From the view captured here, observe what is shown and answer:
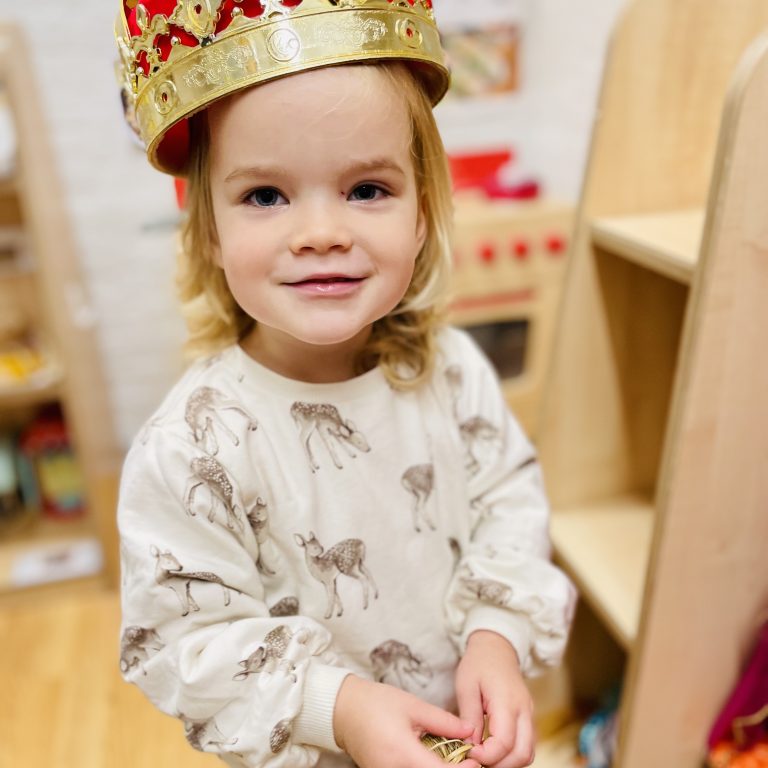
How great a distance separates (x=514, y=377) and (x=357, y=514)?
1384 mm

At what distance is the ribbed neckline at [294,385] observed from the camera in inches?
26.4

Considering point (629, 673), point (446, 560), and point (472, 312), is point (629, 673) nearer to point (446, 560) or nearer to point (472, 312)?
point (446, 560)

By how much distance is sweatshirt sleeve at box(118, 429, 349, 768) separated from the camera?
0.60 metres

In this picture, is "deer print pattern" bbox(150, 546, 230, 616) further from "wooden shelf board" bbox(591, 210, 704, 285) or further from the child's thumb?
"wooden shelf board" bbox(591, 210, 704, 285)

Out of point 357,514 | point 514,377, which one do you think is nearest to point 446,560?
point 357,514

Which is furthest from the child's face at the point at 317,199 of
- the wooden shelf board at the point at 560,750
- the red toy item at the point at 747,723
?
the wooden shelf board at the point at 560,750

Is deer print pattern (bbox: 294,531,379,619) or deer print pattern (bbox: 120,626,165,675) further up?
deer print pattern (bbox: 294,531,379,619)

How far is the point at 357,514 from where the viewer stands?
683mm

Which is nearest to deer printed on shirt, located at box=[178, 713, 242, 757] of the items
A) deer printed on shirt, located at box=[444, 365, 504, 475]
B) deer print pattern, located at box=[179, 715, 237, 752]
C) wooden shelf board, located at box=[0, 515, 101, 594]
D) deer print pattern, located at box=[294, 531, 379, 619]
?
deer print pattern, located at box=[179, 715, 237, 752]

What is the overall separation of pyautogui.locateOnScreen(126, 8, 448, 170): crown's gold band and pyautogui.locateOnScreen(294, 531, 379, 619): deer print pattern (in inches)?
14.4

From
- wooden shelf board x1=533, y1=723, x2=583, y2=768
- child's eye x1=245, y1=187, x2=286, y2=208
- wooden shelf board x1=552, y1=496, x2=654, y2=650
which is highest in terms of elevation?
child's eye x1=245, y1=187, x2=286, y2=208

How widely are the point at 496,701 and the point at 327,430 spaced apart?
28 centimetres

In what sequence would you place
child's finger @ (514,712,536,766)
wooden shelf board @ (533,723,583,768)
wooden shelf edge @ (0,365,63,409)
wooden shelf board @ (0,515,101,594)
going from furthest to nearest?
wooden shelf board @ (0,515,101,594), wooden shelf edge @ (0,365,63,409), wooden shelf board @ (533,723,583,768), child's finger @ (514,712,536,766)

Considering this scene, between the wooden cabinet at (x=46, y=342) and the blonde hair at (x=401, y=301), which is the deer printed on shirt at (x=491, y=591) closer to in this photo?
the blonde hair at (x=401, y=301)
